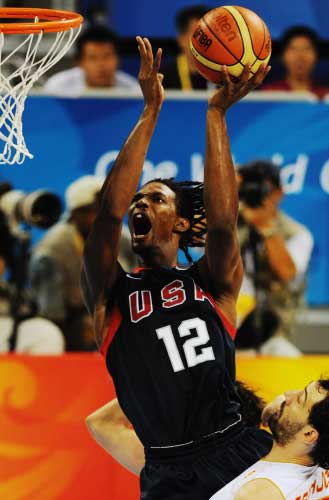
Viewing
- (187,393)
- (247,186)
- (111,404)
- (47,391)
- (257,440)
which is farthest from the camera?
(247,186)

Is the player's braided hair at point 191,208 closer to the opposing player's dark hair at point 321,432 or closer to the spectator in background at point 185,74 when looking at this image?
the opposing player's dark hair at point 321,432

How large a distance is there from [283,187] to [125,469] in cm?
288

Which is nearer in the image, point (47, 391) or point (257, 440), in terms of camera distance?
point (257, 440)

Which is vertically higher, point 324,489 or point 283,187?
point 283,187

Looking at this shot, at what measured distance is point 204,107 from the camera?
802cm

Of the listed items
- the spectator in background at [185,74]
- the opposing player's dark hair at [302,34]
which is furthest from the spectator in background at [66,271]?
the opposing player's dark hair at [302,34]

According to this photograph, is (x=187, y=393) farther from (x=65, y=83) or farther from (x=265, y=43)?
(x=65, y=83)

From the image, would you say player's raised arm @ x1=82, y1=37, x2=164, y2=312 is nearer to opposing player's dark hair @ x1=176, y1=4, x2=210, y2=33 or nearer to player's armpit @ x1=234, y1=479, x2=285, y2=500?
player's armpit @ x1=234, y1=479, x2=285, y2=500

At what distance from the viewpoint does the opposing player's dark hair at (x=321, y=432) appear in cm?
477

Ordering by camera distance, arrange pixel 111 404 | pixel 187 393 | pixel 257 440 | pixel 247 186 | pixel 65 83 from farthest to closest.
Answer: pixel 65 83 < pixel 247 186 < pixel 111 404 < pixel 257 440 < pixel 187 393

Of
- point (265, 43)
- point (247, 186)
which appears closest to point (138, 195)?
point (265, 43)

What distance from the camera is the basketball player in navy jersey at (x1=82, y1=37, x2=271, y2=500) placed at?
453cm

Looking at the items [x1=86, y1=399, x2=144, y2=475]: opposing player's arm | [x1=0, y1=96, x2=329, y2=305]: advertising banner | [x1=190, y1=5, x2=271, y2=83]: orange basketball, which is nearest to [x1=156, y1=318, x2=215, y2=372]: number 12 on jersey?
[x1=86, y1=399, x2=144, y2=475]: opposing player's arm

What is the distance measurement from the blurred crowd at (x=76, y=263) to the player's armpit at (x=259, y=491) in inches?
112
